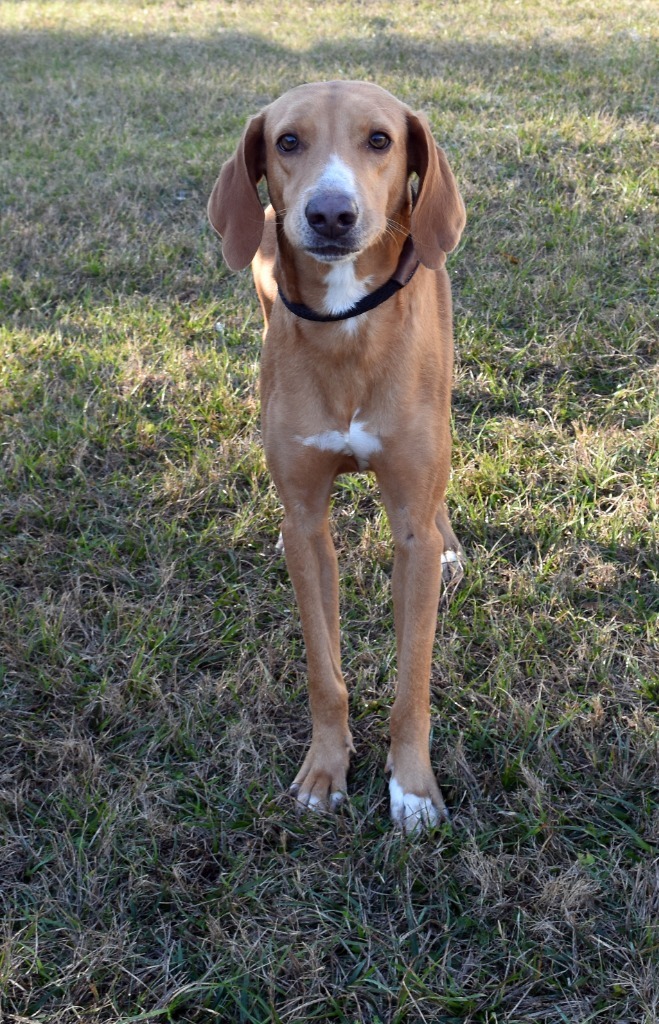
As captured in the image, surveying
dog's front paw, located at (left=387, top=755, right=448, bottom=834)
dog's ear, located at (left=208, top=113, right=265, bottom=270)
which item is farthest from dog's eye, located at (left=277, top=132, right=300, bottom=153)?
dog's front paw, located at (left=387, top=755, right=448, bottom=834)

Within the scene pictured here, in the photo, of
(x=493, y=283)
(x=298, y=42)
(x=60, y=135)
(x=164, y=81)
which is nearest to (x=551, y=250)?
(x=493, y=283)

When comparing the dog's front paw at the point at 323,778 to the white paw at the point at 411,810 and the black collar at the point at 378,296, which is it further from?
the black collar at the point at 378,296

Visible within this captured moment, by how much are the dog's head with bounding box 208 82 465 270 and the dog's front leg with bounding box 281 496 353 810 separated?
0.77 m

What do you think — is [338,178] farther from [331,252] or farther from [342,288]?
[342,288]

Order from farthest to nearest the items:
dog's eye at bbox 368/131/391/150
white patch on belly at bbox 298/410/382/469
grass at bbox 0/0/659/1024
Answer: white patch on belly at bbox 298/410/382/469, dog's eye at bbox 368/131/391/150, grass at bbox 0/0/659/1024

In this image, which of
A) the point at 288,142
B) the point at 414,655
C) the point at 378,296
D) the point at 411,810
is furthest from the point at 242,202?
the point at 411,810

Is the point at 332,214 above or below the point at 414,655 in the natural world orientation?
above

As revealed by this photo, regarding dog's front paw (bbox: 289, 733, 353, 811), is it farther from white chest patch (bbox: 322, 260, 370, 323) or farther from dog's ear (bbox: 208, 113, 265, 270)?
dog's ear (bbox: 208, 113, 265, 270)

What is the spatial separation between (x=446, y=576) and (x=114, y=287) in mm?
3116

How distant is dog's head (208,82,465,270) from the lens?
2295mm

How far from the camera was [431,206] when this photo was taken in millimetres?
2547

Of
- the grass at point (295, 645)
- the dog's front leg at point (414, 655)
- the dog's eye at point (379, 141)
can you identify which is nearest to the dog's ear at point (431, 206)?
the dog's eye at point (379, 141)

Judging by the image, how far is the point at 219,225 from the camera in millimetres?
2762

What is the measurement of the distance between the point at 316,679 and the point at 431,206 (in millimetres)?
1356
